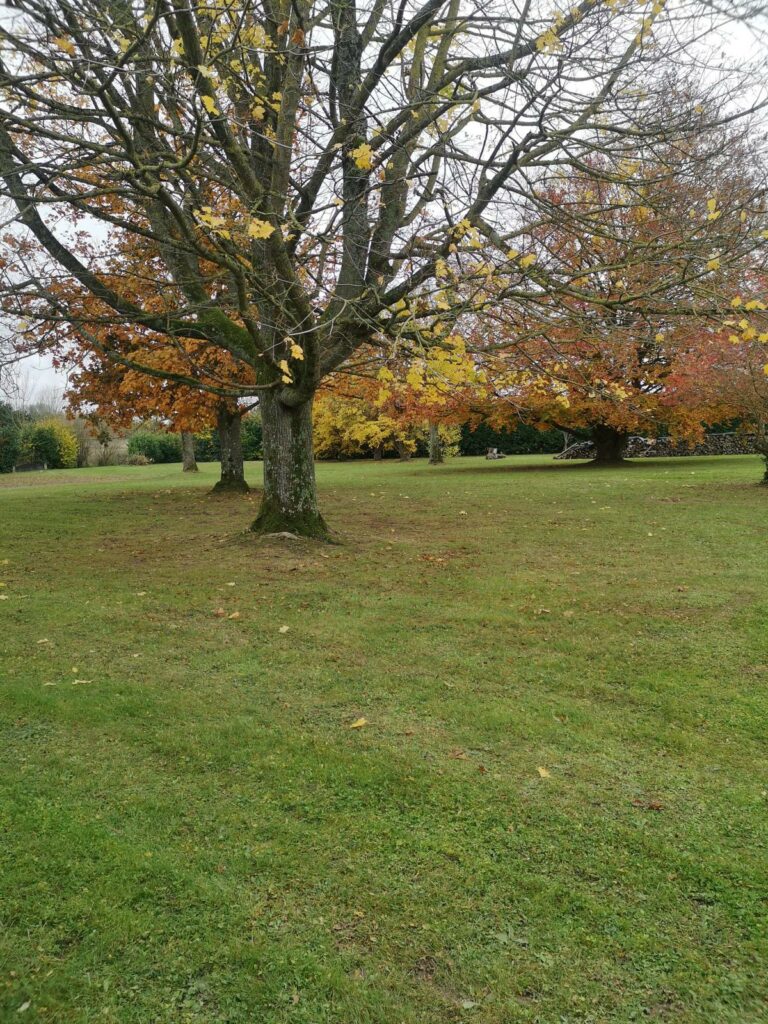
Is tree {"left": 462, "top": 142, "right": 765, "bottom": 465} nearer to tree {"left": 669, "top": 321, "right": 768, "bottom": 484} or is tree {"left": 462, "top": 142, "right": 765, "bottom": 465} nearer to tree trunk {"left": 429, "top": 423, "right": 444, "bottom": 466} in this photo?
tree {"left": 669, "top": 321, "right": 768, "bottom": 484}

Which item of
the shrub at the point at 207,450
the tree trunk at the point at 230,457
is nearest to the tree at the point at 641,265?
the tree trunk at the point at 230,457

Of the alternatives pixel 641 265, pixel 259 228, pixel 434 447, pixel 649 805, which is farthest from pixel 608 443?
pixel 649 805

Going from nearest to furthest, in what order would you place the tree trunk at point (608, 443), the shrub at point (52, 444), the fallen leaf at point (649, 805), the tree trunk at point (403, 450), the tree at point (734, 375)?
1. the fallen leaf at point (649, 805)
2. the tree at point (734, 375)
3. the tree trunk at point (608, 443)
4. the shrub at point (52, 444)
5. the tree trunk at point (403, 450)

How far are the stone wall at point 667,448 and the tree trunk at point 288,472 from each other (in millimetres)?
23977

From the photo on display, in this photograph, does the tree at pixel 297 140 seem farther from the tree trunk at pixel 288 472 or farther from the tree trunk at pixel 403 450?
the tree trunk at pixel 403 450

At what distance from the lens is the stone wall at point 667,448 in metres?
29.6

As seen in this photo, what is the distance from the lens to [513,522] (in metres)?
11.1

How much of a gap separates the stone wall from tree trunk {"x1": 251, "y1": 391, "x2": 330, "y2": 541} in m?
24.0

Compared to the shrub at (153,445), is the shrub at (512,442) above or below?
below

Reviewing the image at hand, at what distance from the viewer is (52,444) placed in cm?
3581

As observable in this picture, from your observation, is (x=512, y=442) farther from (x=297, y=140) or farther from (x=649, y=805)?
(x=649, y=805)

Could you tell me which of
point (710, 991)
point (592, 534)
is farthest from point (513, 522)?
point (710, 991)

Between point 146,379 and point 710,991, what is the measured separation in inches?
539

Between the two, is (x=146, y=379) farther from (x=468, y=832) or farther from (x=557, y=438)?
(x=557, y=438)
